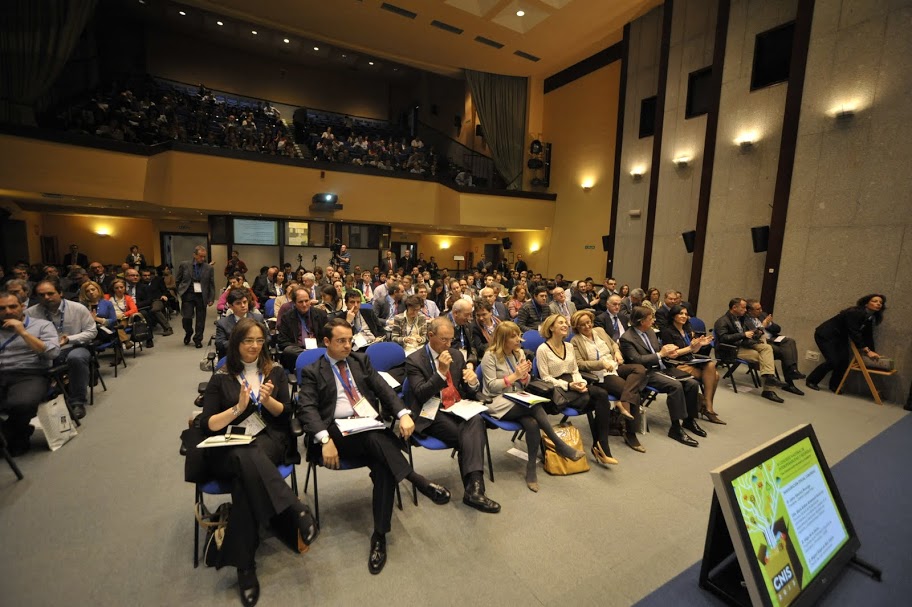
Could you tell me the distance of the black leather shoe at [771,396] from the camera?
5277 millimetres

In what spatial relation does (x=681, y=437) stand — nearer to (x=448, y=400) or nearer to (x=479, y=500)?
(x=479, y=500)

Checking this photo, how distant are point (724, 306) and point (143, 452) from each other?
9.44 m

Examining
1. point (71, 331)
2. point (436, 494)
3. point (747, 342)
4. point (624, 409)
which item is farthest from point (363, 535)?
point (747, 342)

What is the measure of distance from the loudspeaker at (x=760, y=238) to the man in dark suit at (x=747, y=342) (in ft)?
6.96

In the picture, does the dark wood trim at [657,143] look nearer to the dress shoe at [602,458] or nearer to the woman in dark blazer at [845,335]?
the woman in dark blazer at [845,335]

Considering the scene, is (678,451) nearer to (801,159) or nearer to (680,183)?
(801,159)

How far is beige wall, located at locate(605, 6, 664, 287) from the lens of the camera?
10.6 metres

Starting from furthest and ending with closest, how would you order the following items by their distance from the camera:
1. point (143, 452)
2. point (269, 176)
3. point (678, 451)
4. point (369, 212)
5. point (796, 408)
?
point (369, 212) < point (269, 176) < point (796, 408) < point (678, 451) < point (143, 452)

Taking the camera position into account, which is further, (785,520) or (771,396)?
(771,396)

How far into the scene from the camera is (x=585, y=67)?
13.4m

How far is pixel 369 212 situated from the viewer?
1323cm

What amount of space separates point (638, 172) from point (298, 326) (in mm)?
10073

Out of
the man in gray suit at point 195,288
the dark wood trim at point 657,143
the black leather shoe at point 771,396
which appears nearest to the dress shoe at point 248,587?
the man in gray suit at point 195,288

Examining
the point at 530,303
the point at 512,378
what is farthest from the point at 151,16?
the point at 512,378
